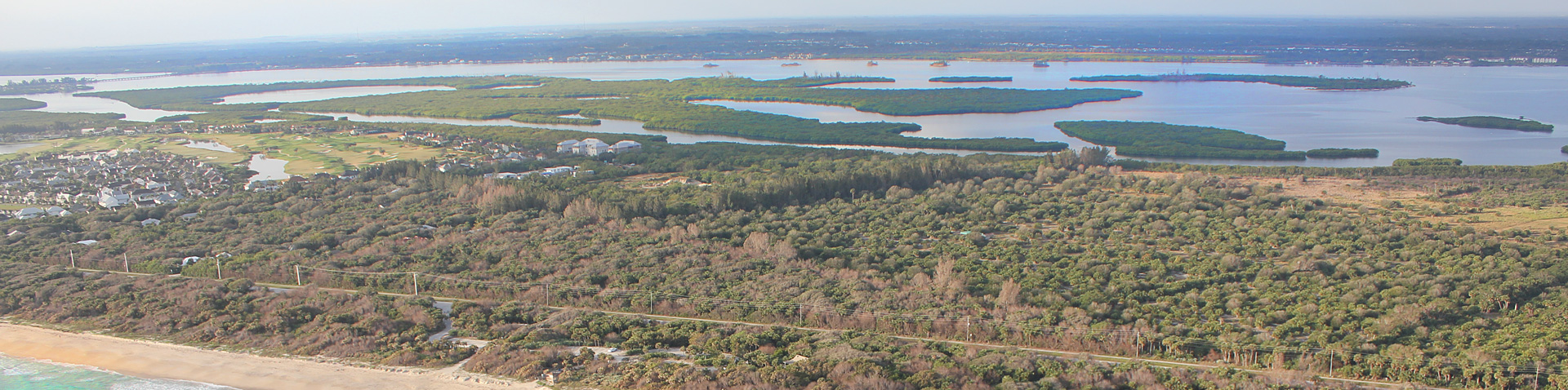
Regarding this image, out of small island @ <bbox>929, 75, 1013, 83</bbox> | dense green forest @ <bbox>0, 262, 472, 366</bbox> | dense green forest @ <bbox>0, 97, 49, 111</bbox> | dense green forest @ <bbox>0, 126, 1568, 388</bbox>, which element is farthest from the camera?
small island @ <bbox>929, 75, 1013, 83</bbox>

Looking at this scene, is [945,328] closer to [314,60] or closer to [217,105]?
[217,105]

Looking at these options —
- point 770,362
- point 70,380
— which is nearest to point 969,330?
point 770,362

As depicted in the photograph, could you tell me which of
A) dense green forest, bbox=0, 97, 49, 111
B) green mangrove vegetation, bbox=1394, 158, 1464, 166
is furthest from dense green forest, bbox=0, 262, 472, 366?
dense green forest, bbox=0, 97, 49, 111

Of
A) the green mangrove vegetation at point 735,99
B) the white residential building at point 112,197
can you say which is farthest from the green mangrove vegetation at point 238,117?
the white residential building at point 112,197

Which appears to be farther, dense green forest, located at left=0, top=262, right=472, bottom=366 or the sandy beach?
dense green forest, located at left=0, top=262, right=472, bottom=366

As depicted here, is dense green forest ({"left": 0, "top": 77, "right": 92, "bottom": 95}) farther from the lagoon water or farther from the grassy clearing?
the grassy clearing

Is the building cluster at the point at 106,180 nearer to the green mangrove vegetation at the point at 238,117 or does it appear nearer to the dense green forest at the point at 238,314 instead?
the dense green forest at the point at 238,314

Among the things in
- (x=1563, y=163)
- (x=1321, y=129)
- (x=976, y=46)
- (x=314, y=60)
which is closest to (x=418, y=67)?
(x=314, y=60)
